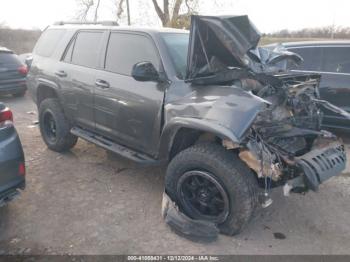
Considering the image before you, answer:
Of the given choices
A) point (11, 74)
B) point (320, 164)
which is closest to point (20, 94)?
point (11, 74)

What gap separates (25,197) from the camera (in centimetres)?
410

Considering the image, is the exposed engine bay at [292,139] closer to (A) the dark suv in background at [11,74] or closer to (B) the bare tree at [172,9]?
(A) the dark suv in background at [11,74]

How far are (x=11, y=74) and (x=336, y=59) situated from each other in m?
8.60

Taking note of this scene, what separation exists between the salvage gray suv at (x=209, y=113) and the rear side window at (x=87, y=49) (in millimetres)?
18

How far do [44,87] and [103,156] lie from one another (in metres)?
1.50

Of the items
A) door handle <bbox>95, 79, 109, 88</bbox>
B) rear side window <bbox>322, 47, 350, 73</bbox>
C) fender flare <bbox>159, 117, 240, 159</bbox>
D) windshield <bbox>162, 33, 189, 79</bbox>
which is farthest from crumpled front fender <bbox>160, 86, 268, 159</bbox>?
rear side window <bbox>322, 47, 350, 73</bbox>

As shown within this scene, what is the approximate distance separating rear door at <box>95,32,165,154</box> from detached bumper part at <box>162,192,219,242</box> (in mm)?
805

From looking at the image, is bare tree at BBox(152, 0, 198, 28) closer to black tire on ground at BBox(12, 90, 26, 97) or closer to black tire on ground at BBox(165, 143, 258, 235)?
black tire on ground at BBox(12, 90, 26, 97)

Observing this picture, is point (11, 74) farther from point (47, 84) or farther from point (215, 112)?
point (215, 112)

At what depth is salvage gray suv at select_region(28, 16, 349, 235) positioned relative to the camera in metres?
3.13

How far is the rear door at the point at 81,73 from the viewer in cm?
462

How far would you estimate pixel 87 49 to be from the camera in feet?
15.8

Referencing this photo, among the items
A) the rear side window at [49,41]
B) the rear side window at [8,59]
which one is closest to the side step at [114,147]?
the rear side window at [49,41]

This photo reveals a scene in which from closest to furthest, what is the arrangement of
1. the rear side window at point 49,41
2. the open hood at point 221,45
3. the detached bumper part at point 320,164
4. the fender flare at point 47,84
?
the detached bumper part at point 320,164 → the open hood at point 221,45 → the fender flare at point 47,84 → the rear side window at point 49,41
